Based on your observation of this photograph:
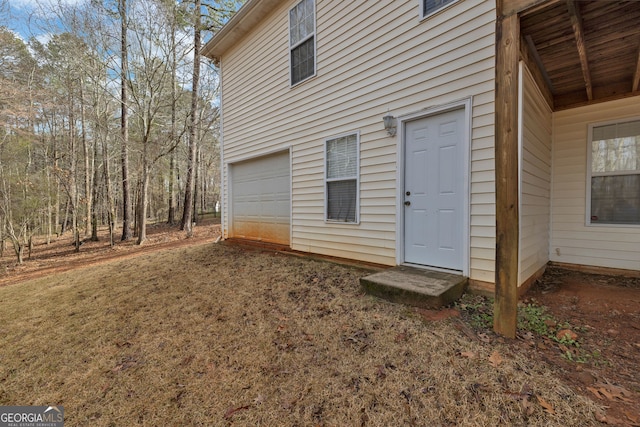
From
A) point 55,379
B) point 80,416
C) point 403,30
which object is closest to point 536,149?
point 403,30

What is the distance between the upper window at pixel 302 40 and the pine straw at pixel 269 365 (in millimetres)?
3998

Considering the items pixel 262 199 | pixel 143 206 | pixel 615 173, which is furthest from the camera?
pixel 143 206

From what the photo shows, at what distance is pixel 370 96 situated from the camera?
4.15m

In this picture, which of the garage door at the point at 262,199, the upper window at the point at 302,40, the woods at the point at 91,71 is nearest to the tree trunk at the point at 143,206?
the woods at the point at 91,71

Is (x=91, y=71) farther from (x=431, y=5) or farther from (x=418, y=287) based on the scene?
(x=418, y=287)

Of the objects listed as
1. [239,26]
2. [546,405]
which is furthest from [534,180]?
[239,26]

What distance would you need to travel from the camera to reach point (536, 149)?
3660mm

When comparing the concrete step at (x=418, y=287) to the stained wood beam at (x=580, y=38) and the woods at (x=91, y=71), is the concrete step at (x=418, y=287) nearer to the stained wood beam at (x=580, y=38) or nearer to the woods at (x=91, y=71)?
the stained wood beam at (x=580, y=38)

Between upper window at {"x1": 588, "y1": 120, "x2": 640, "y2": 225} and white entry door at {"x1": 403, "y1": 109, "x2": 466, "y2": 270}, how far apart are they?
2756mm

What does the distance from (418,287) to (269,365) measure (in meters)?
1.70

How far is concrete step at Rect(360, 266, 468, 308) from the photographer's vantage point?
2.77 m

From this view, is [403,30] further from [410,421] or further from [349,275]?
[410,421]

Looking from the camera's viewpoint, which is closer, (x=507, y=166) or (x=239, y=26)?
(x=507, y=166)

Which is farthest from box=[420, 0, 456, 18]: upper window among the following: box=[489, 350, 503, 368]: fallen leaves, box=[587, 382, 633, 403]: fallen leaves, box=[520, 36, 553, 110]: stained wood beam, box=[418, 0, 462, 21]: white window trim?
box=[587, 382, 633, 403]: fallen leaves
